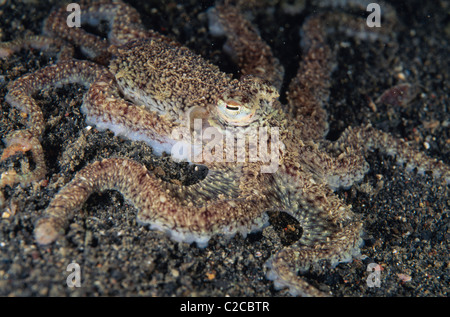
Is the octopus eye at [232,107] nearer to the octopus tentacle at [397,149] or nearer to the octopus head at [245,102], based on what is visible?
the octopus head at [245,102]

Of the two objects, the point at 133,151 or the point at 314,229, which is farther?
the point at 133,151

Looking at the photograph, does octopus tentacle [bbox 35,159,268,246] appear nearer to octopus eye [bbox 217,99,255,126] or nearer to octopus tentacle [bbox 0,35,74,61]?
octopus eye [bbox 217,99,255,126]

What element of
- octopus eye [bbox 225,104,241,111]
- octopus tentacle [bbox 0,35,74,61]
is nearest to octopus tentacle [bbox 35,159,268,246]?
octopus eye [bbox 225,104,241,111]

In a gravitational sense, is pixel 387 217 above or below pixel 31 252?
above

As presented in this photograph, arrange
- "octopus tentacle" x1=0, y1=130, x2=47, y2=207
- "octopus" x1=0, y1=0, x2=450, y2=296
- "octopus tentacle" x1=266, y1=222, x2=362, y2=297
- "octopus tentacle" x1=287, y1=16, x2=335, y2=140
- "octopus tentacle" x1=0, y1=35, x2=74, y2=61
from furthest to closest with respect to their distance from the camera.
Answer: "octopus tentacle" x1=0, y1=35, x2=74, y2=61 → "octopus tentacle" x1=287, y1=16, x2=335, y2=140 → "octopus tentacle" x1=0, y1=130, x2=47, y2=207 → "octopus" x1=0, y1=0, x2=450, y2=296 → "octopus tentacle" x1=266, y1=222, x2=362, y2=297

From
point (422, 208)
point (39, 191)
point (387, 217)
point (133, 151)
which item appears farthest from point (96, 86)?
point (422, 208)

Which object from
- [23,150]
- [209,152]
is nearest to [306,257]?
[209,152]
